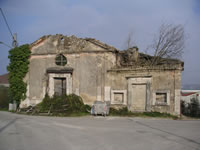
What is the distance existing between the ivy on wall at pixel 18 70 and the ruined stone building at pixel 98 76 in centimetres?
47

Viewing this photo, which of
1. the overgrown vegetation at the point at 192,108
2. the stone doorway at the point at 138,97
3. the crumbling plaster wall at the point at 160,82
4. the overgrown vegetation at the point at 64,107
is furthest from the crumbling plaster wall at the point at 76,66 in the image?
the overgrown vegetation at the point at 192,108

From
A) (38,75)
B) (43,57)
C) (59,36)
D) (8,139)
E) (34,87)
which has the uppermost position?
(59,36)

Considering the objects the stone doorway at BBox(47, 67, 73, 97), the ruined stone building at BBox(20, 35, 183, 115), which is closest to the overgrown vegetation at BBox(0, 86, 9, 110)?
the ruined stone building at BBox(20, 35, 183, 115)

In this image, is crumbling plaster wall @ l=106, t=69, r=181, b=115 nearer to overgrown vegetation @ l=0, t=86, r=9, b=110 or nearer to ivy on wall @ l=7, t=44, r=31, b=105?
ivy on wall @ l=7, t=44, r=31, b=105

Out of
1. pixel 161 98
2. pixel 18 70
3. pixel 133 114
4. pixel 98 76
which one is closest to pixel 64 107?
pixel 98 76

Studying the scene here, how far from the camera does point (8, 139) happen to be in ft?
23.4

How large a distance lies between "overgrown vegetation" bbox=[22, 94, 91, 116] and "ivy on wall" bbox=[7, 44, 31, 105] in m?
2.85

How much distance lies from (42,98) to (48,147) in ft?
40.7

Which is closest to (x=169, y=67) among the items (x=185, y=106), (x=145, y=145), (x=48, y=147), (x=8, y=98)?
(x=185, y=106)

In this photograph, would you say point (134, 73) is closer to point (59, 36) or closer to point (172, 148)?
point (59, 36)

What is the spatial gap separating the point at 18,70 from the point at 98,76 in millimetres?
7817

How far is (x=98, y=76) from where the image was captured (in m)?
16.6

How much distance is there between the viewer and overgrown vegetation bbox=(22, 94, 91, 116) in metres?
15.4

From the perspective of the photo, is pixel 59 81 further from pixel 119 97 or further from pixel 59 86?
pixel 119 97
